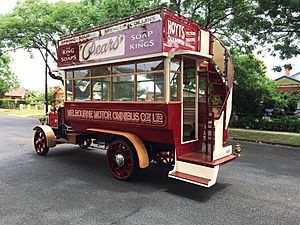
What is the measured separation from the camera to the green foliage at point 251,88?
1271cm

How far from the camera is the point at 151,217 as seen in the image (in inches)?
142

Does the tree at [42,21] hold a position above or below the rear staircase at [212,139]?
above

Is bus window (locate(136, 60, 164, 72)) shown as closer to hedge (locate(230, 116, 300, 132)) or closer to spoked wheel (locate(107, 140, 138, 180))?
spoked wheel (locate(107, 140, 138, 180))

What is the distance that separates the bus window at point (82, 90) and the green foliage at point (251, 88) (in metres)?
8.74

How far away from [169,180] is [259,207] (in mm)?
1836

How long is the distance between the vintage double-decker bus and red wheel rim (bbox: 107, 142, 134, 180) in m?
0.02

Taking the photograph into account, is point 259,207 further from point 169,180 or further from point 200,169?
point 169,180

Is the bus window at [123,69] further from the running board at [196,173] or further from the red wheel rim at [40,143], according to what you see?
the red wheel rim at [40,143]

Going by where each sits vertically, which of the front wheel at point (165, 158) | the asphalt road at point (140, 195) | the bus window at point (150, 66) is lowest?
the asphalt road at point (140, 195)

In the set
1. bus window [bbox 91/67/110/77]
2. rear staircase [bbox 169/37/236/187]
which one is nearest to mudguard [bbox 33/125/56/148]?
bus window [bbox 91/67/110/77]

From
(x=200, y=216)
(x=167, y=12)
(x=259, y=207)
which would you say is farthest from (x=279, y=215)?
(x=167, y=12)

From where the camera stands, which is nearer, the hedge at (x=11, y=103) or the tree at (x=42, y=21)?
the tree at (x=42, y=21)

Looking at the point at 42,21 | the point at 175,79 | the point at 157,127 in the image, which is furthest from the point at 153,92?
the point at 42,21

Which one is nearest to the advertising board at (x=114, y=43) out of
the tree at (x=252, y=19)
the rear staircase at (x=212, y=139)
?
the rear staircase at (x=212, y=139)
